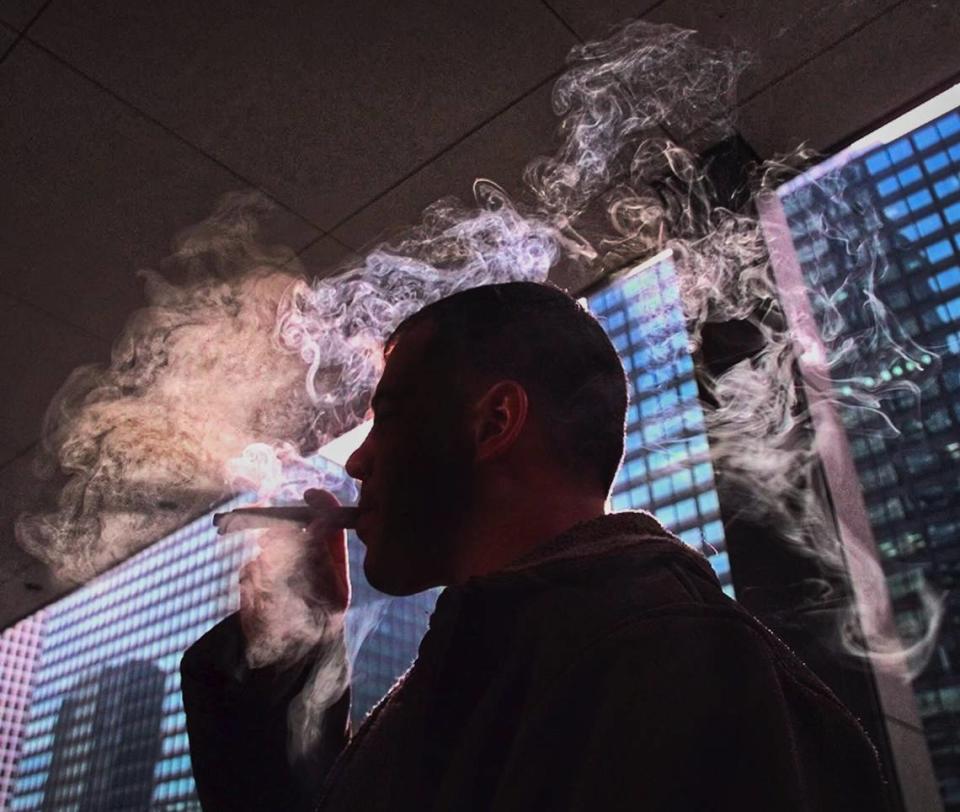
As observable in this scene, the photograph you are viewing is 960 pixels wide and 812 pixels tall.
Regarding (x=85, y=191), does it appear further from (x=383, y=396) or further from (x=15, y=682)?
(x=15, y=682)

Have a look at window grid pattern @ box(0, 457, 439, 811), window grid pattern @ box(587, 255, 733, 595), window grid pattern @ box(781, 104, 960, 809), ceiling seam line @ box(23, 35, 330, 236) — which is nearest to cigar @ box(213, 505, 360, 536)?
window grid pattern @ box(0, 457, 439, 811)

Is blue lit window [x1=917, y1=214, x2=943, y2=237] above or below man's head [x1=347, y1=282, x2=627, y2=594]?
above

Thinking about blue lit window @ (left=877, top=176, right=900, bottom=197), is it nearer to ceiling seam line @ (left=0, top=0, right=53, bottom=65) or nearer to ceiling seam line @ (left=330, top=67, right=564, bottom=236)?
ceiling seam line @ (left=330, top=67, right=564, bottom=236)

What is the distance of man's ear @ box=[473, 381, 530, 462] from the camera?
0.97 metres

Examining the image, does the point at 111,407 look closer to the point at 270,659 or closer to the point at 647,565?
the point at 270,659

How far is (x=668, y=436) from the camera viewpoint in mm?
1883

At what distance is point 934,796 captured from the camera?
56.1 inches

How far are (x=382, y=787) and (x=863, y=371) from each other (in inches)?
54.8

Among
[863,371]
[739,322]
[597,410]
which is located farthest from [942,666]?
[597,410]

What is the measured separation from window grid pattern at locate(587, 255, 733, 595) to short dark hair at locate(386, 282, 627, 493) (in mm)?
639

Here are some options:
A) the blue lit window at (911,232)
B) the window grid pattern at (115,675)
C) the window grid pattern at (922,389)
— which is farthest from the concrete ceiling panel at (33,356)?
the blue lit window at (911,232)

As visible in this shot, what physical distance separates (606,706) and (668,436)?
4.44 feet

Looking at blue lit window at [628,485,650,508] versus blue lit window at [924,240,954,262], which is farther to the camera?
blue lit window at [628,485,650,508]

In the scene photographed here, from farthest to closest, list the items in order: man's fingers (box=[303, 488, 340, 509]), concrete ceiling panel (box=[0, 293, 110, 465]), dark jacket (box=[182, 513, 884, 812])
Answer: concrete ceiling panel (box=[0, 293, 110, 465]) < man's fingers (box=[303, 488, 340, 509]) < dark jacket (box=[182, 513, 884, 812])
